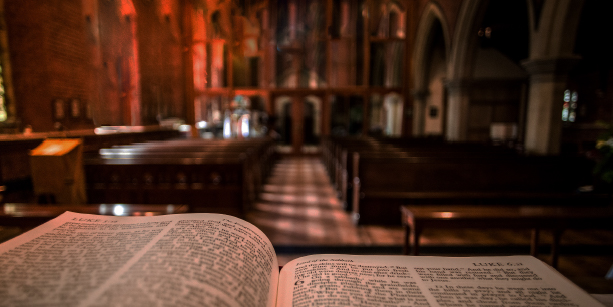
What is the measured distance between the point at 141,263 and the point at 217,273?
0.50ft

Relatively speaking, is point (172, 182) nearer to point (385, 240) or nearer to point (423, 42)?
point (385, 240)

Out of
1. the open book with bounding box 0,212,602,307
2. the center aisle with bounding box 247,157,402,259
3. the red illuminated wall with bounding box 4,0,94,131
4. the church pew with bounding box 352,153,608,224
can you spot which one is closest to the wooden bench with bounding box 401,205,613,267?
the center aisle with bounding box 247,157,402,259

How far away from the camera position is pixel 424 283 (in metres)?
0.68

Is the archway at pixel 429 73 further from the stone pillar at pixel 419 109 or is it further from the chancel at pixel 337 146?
the chancel at pixel 337 146

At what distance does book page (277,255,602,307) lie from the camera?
0.62 metres

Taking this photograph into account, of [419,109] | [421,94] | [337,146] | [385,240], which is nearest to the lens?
[385,240]

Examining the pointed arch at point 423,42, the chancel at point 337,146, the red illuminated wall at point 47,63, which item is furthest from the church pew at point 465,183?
the pointed arch at point 423,42

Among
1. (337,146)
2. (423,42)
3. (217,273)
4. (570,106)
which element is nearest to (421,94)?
(423,42)

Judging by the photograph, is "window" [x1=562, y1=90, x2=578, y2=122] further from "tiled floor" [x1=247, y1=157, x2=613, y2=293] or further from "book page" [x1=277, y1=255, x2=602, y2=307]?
"book page" [x1=277, y1=255, x2=602, y2=307]

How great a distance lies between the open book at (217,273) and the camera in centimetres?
51

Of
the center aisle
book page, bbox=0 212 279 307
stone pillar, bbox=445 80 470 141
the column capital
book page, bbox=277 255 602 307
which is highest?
the column capital

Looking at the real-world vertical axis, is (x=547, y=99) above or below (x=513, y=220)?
above

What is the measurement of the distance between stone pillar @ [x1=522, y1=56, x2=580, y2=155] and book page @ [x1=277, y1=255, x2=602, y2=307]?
201 inches

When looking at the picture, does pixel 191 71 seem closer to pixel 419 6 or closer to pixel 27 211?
pixel 27 211
